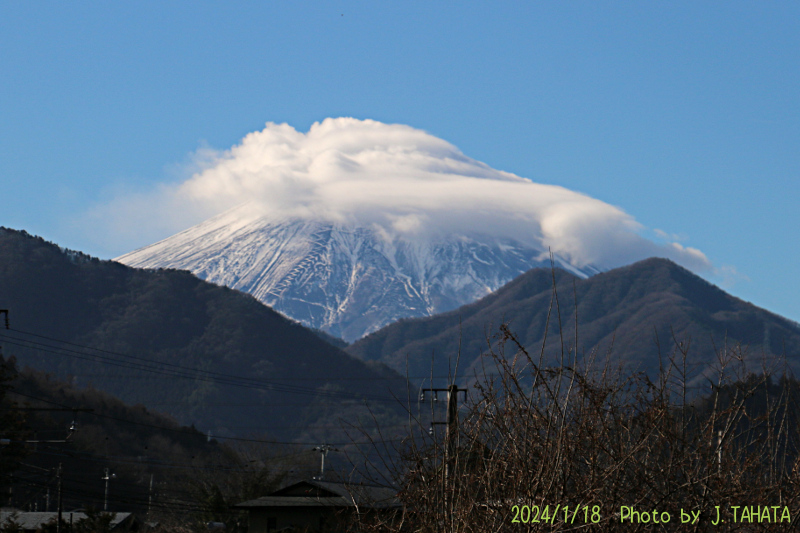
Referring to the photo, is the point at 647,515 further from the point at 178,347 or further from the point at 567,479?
the point at 178,347

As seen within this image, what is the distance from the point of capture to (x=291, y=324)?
188250mm

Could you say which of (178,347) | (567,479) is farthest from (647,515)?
(178,347)

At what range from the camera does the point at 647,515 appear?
6332 mm

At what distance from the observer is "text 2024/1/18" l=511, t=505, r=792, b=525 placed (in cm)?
580

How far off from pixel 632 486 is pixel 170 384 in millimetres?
146092

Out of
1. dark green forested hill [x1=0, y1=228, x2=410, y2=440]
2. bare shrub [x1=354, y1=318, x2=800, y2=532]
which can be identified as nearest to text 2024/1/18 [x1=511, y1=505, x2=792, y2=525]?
bare shrub [x1=354, y1=318, x2=800, y2=532]

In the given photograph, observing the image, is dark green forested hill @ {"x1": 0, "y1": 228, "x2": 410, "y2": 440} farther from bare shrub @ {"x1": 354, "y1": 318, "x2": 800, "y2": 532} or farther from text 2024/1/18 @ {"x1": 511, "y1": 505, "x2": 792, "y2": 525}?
text 2024/1/18 @ {"x1": 511, "y1": 505, "x2": 792, "y2": 525}

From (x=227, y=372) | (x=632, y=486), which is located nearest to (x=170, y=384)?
(x=227, y=372)

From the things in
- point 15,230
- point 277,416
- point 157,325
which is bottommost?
point 277,416

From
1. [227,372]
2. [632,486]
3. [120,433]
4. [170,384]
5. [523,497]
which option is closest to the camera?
[523,497]

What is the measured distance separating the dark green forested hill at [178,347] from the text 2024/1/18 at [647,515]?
128991 mm

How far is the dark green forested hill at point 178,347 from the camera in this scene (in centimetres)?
14250

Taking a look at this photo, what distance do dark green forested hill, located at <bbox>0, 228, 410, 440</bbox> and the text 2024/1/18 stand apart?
128991mm

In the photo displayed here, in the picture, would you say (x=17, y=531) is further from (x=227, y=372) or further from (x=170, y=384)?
(x=227, y=372)
